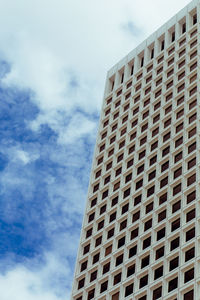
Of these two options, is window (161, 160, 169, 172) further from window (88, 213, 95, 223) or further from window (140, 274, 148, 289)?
window (140, 274, 148, 289)

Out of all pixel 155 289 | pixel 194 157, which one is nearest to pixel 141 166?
pixel 194 157

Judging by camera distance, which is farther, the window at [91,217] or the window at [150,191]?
the window at [91,217]

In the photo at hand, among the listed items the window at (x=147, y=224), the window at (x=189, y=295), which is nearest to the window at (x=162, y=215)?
the window at (x=147, y=224)

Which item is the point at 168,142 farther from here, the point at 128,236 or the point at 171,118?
the point at 128,236

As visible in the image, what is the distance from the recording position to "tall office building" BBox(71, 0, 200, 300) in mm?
57531

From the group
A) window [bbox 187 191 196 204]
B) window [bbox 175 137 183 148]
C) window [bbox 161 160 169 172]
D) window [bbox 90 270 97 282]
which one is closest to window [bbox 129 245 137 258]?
window [bbox 90 270 97 282]

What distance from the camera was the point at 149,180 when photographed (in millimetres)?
67375

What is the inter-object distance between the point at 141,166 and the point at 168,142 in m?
3.78

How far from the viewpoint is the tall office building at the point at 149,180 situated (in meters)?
57.5

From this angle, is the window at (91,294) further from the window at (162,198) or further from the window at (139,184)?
the window at (139,184)

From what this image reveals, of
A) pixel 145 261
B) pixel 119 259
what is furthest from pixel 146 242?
pixel 119 259

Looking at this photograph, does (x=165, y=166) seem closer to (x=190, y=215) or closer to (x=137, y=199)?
(x=137, y=199)

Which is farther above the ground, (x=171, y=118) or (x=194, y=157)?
(x=171, y=118)

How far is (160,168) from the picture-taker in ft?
220
